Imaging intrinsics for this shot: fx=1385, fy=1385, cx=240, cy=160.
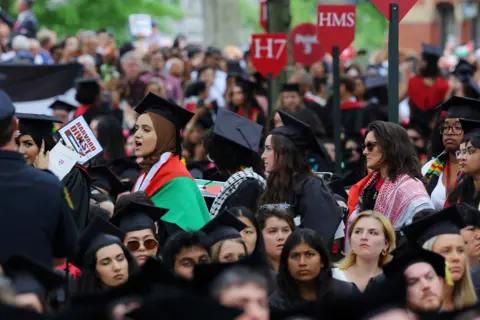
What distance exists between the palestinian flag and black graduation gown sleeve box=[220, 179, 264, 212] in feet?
25.7

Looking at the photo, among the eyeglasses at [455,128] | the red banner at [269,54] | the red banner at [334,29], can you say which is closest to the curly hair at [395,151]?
the eyeglasses at [455,128]

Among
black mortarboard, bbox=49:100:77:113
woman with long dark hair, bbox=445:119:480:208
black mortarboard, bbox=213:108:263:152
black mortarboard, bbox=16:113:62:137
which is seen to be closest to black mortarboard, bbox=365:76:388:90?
black mortarboard, bbox=49:100:77:113

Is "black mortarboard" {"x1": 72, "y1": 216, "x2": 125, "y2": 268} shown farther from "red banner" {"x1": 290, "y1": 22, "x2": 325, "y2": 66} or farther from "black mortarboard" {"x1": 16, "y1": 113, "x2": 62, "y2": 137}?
"red banner" {"x1": 290, "y1": 22, "x2": 325, "y2": 66}

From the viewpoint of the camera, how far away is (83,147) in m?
11.0

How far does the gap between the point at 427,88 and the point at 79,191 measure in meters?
8.81

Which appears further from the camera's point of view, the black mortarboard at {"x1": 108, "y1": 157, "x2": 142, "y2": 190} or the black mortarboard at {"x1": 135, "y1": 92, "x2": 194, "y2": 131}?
the black mortarboard at {"x1": 108, "y1": 157, "x2": 142, "y2": 190}

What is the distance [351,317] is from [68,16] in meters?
29.7

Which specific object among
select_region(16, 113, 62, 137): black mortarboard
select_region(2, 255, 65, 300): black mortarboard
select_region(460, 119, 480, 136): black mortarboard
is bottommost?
select_region(2, 255, 65, 300): black mortarboard

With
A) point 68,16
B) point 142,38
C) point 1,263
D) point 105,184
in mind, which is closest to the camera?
point 1,263

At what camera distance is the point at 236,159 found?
1110 centimetres

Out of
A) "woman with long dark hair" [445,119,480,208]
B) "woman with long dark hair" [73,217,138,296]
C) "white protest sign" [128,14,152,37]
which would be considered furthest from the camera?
"white protest sign" [128,14,152,37]

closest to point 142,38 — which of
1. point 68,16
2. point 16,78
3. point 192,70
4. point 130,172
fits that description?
point 192,70

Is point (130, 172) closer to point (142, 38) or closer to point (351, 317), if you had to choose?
point (351, 317)

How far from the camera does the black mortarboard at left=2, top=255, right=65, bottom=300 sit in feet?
21.6
